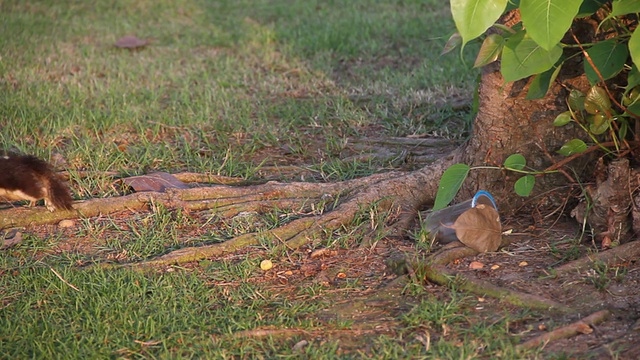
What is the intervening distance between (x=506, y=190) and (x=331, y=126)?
66.9 inches

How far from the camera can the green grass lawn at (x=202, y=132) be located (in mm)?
3135

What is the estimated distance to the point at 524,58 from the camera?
328 cm

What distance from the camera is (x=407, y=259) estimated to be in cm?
356

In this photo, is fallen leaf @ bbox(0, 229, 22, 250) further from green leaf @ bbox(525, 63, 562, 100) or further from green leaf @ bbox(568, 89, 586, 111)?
green leaf @ bbox(568, 89, 586, 111)

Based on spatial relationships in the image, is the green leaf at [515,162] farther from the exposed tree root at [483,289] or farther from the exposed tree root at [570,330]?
the exposed tree root at [570,330]

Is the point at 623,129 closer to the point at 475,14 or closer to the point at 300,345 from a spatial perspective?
the point at 475,14

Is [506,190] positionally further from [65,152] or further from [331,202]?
[65,152]

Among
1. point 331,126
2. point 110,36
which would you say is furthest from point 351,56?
point 110,36

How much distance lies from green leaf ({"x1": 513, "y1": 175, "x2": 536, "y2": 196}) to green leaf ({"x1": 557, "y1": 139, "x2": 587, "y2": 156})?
0.20 m

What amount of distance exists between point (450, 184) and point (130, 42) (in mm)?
4936

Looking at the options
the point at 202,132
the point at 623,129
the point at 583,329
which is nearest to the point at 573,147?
the point at 623,129

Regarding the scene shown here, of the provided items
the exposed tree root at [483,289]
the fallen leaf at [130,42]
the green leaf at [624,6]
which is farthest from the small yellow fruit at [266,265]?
the fallen leaf at [130,42]

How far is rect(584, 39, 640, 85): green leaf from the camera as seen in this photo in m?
3.34

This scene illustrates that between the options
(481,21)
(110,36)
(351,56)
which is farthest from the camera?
(110,36)
